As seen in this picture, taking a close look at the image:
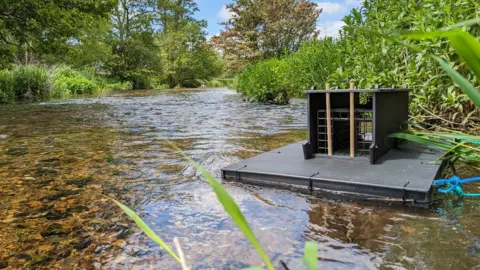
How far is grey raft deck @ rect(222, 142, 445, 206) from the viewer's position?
6.86ft

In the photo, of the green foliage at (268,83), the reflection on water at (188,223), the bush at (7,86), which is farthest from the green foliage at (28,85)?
the reflection on water at (188,223)

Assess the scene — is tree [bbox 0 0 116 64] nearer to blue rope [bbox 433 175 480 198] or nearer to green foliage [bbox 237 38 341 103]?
green foliage [bbox 237 38 341 103]

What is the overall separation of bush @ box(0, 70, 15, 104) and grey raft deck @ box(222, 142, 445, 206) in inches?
476

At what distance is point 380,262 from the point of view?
147 centimetres

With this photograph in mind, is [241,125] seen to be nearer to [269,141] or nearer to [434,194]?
[269,141]

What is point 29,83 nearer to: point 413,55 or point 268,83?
point 268,83

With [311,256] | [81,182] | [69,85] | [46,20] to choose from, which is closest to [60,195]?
[81,182]

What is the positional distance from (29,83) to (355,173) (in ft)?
46.4

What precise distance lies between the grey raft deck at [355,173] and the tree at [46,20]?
10012 millimetres

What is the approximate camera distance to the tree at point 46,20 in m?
10.3

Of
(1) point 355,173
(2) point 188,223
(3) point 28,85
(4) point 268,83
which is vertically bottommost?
(2) point 188,223

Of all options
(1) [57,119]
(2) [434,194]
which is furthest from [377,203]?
(1) [57,119]

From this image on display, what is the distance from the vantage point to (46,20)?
10.6 m

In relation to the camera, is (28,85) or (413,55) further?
(28,85)
